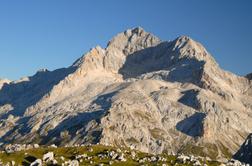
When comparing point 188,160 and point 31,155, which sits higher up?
point 31,155

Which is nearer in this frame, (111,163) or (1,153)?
(111,163)

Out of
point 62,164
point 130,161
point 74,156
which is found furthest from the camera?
point 74,156

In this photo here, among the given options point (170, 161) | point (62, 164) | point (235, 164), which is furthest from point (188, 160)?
point (62, 164)

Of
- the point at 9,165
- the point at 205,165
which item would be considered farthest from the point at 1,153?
the point at 205,165

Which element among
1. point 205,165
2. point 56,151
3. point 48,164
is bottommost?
point 205,165

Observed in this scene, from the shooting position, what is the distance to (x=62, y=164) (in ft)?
518

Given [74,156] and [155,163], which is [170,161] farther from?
[74,156]

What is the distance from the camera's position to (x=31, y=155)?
184 metres

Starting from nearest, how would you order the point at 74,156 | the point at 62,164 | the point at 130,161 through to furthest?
the point at 62,164
the point at 130,161
the point at 74,156

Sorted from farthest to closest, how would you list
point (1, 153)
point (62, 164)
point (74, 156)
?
1. point (1, 153)
2. point (74, 156)
3. point (62, 164)

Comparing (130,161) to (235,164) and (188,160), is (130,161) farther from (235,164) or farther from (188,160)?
(235,164)

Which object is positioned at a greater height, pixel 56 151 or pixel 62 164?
pixel 56 151

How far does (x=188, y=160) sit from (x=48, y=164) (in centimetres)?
4488

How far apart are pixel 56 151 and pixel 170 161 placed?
154 feet
